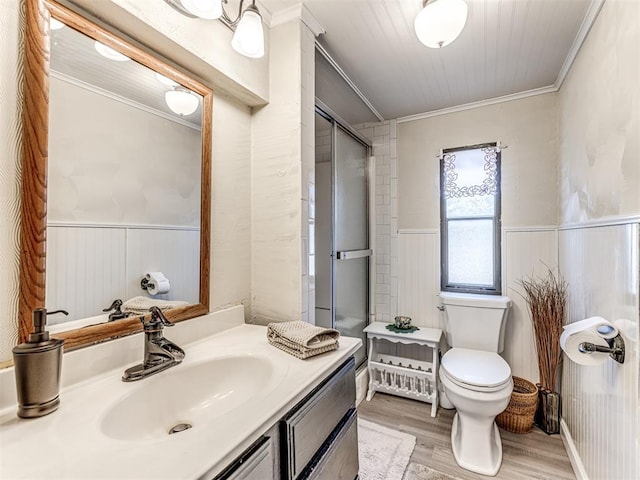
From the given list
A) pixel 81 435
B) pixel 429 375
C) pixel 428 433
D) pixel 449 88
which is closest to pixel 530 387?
pixel 429 375

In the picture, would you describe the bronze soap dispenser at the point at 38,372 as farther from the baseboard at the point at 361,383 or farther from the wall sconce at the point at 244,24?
the baseboard at the point at 361,383

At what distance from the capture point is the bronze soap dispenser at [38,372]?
0.67m

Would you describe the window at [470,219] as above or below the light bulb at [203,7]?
below

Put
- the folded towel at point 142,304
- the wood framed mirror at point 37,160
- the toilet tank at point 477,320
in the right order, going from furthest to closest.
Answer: the toilet tank at point 477,320 < the folded towel at point 142,304 < the wood framed mirror at point 37,160

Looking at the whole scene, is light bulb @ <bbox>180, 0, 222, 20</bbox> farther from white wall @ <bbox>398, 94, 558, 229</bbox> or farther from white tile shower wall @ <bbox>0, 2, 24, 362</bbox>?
white wall @ <bbox>398, 94, 558, 229</bbox>

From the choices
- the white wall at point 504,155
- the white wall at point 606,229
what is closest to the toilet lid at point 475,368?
the white wall at point 606,229

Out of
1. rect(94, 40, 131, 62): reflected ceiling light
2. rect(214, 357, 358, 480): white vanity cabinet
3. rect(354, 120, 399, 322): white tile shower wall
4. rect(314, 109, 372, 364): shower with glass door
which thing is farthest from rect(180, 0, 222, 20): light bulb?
rect(354, 120, 399, 322): white tile shower wall

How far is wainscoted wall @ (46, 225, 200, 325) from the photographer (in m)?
0.85

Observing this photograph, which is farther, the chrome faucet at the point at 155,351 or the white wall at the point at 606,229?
the white wall at the point at 606,229

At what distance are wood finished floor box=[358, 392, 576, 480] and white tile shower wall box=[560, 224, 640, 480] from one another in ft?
0.56

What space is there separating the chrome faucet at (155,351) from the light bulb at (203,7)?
0.95m

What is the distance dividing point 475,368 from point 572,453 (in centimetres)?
63

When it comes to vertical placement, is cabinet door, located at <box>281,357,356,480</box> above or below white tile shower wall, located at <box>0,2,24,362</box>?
below

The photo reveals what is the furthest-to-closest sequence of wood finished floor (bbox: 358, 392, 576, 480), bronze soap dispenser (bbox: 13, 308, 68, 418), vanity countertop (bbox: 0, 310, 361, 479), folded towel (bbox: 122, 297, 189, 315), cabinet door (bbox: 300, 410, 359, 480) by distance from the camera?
wood finished floor (bbox: 358, 392, 576, 480) → folded towel (bbox: 122, 297, 189, 315) → cabinet door (bbox: 300, 410, 359, 480) → bronze soap dispenser (bbox: 13, 308, 68, 418) → vanity countertop (bbox: 0, 310, 361, 479)
